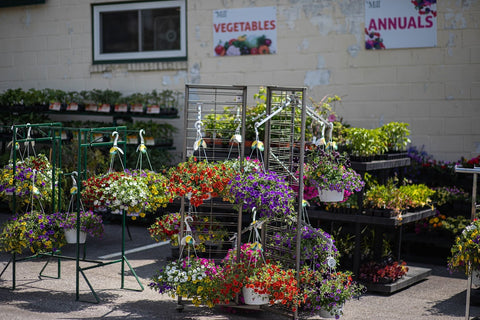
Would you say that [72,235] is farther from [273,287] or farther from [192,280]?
[273,287]

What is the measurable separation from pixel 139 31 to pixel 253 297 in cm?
694

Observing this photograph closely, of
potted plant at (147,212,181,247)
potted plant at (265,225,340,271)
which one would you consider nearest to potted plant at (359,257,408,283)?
potted plant at (265,225,340,271)

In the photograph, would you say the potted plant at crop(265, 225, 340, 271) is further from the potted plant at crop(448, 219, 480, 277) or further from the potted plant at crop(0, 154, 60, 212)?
the potted plant at crop(0, 154, 60, 212)

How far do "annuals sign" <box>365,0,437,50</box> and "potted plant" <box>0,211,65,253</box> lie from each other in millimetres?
5292

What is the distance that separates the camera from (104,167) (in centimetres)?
1065

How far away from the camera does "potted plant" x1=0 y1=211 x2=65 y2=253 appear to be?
7574mm

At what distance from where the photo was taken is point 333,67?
10.6 metres

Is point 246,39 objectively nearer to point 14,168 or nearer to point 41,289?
point 14,168

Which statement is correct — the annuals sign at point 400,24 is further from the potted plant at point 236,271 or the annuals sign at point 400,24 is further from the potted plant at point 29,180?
the potted plant at point 29,180

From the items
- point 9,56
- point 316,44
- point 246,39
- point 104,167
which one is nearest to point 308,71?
point 316,44

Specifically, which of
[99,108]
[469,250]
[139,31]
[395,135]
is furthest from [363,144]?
[139,31]

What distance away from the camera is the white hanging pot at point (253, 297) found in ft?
21.1

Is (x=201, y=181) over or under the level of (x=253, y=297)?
over

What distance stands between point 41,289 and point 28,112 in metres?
5.48
